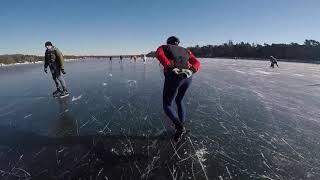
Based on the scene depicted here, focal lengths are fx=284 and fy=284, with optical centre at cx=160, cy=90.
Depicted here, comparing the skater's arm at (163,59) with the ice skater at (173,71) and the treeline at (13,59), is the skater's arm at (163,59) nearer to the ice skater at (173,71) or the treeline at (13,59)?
the ice skater at (173,71)

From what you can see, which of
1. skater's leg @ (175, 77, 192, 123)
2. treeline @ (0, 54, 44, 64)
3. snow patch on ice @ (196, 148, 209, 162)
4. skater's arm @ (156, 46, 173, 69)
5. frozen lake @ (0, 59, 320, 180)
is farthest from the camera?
treeline @ (0, 54, 44, 64)

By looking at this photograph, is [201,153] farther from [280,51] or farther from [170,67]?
[280,51]

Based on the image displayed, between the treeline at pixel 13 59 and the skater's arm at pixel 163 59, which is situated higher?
the skater's arm at pixel 163 59

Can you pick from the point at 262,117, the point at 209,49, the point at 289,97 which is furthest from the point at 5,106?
the point at 209,49

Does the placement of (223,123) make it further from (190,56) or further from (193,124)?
(190,56)

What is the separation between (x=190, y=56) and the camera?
4539mm

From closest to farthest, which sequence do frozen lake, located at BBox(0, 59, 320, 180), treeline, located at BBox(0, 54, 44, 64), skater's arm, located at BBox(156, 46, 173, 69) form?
frozen lake, located at BBox(0, 59, 320, 180) < skater's arm, located at BBox(156, 46, 173, 69) < treeline, located at BBox(0, 54, 44, 64)

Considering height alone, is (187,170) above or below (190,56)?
below

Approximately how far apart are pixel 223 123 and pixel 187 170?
6.75ft

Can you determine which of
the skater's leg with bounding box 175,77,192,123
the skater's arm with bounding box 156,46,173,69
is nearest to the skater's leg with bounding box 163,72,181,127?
the skater's arm with bounding box 156,46,173,69

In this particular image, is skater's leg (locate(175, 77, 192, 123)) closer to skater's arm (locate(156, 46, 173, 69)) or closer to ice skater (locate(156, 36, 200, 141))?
ice skater (locate(156, 36, 200, 141))

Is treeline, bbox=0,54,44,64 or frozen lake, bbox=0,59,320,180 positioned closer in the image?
frozen lake, bbox=0,59,320,180

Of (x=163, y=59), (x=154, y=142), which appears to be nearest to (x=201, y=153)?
(x=154, y=142)

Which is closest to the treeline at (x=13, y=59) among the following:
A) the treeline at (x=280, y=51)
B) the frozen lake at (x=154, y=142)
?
the treeline at (x=280, y=51)
